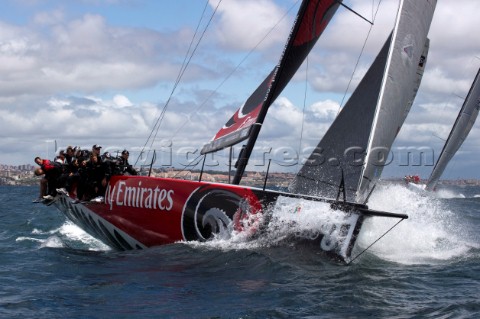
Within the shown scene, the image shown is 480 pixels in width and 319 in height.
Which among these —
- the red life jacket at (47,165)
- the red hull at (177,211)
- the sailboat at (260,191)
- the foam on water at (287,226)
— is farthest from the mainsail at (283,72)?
the red life jacket at (47,165)

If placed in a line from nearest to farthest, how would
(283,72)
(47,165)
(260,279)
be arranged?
(260,279), (283,72), (47,165)

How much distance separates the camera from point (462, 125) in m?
24.8

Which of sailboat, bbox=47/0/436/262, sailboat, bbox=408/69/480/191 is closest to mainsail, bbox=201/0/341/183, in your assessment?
sailboat, bbox=47/0/436/262

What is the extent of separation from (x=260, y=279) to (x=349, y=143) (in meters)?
2.56

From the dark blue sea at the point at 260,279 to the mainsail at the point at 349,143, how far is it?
2.42 ft

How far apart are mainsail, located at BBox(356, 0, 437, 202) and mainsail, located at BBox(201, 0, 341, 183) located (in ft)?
4.29

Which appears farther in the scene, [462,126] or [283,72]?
[462,126]

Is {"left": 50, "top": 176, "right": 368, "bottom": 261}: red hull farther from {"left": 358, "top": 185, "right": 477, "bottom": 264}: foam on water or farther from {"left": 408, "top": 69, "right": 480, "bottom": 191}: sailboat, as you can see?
{"left": 408, "top": 69, "right": 480, "bottom": 191}: sailboat

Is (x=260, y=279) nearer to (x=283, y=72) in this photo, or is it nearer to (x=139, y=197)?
(x=139, y=197)

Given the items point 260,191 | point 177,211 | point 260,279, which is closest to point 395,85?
point 260,191

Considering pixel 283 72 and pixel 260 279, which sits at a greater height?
pixel 283 72

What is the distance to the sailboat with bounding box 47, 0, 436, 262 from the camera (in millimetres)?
7887

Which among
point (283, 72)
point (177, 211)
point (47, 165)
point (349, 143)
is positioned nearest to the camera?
point (349, 143)

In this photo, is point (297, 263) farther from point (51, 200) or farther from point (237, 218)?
point (51, 200)
